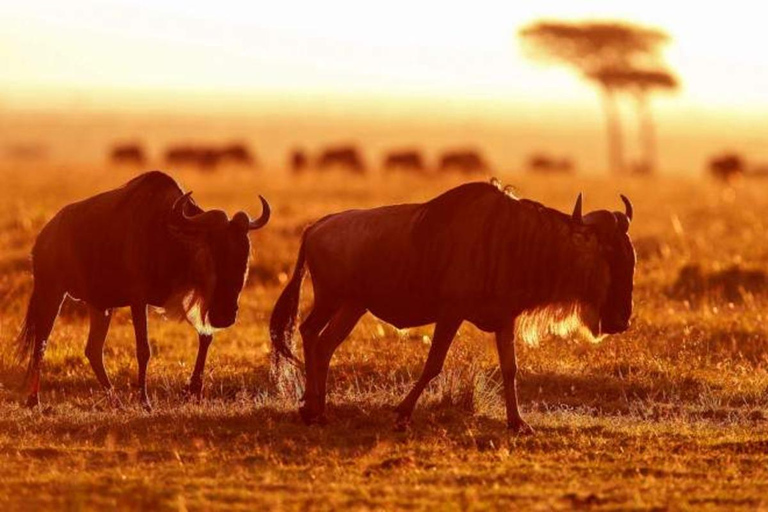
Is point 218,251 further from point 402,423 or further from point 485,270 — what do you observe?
point 485,270

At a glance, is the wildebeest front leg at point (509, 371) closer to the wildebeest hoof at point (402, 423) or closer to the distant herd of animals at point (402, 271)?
the distant herd of animals at point (402, 271)

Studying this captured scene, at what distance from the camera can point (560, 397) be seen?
11633 mm

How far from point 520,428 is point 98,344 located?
3.40 m

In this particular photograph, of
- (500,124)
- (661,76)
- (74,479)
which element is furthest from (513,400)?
(500,124)

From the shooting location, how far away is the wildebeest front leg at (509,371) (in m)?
10.3

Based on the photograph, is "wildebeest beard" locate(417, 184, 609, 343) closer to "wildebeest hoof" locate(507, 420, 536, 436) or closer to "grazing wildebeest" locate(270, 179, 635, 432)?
"grazing wildebeest" locate(270, 179, 635, 432)

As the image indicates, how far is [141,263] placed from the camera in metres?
11.3

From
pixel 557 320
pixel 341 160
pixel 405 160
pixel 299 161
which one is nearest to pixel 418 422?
pixel 557 320

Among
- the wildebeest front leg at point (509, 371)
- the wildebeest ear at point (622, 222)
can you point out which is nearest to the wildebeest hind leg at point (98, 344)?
the wildebeest front leg at point (509, 371)

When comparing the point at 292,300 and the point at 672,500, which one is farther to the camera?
the point at 292,300

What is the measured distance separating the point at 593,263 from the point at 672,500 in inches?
87.0

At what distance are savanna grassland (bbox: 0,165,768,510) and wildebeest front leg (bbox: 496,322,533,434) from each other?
0.43 feet

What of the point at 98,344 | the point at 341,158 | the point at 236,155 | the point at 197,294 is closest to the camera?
the point at 197,294

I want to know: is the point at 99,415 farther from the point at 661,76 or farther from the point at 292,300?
the point at 661,76
